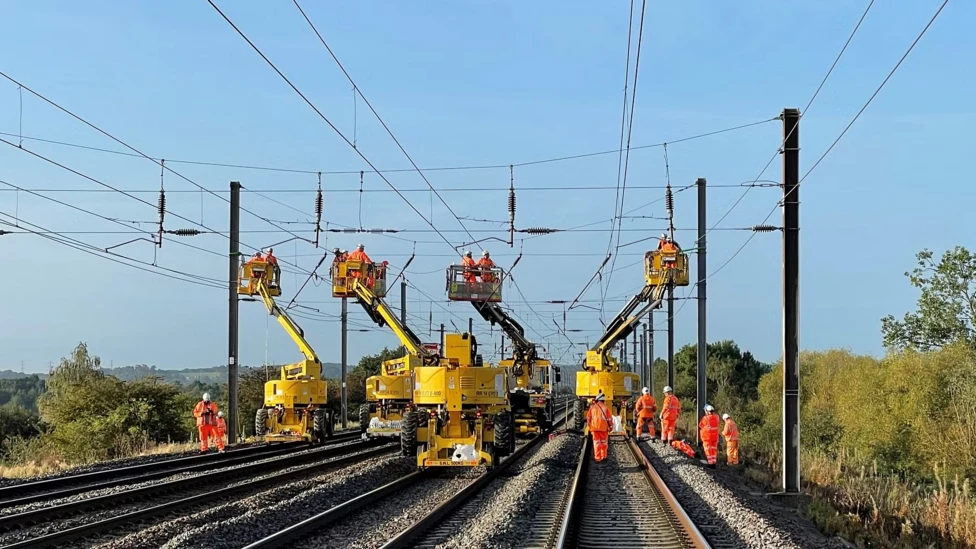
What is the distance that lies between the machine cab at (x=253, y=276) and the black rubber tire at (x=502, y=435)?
48.7 ft

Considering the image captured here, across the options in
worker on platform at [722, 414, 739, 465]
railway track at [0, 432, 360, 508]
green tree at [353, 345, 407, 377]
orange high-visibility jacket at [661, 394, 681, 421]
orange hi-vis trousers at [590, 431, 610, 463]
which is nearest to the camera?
railway track at [0, 432, 360, 508]

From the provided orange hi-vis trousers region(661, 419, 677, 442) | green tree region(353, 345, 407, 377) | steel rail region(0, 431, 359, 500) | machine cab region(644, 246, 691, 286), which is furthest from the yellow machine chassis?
green tree region(353, 345, 407, 377)

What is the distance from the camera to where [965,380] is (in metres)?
38.0

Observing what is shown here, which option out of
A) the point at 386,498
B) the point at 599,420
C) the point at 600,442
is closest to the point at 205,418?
the point at 600,442

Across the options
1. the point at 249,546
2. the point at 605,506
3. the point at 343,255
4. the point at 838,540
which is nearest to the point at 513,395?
the point at 343,255

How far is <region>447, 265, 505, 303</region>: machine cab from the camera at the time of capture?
32625mm

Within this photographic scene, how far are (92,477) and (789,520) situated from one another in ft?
48.9

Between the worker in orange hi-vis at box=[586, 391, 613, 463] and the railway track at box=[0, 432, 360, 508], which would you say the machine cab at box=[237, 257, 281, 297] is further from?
the worker in orange hi-vis at box=[586, 391, 613, 463]

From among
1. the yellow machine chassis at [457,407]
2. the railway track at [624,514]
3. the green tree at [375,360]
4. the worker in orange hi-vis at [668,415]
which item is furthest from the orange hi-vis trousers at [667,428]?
the green tree at [375,360]

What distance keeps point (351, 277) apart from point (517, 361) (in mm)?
8165

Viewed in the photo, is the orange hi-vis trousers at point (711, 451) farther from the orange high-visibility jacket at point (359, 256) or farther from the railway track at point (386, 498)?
the orange high-visibility jacket at point (359, 256)

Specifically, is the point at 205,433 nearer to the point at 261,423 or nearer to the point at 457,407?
the point at 261,423

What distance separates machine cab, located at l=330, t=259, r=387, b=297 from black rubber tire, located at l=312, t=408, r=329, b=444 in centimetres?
443

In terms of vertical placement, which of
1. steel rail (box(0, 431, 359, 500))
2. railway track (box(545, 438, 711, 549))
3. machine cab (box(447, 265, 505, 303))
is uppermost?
machine cab (box(447, 265, 505, 303))
